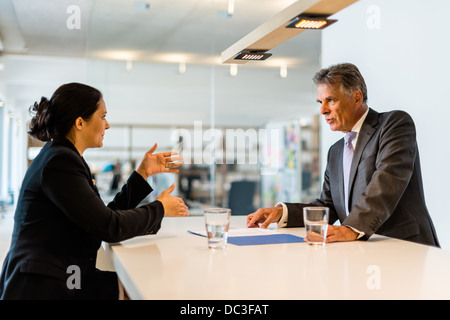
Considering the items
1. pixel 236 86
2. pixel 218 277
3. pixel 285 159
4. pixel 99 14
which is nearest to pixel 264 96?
pixel 236 86

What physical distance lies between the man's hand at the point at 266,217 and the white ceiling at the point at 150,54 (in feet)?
7.98

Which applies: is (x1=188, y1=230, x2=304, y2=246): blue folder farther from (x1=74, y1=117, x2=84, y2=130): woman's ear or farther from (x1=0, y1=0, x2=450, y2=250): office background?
(x1=0, y1=0, x2=450, y2=250): office background

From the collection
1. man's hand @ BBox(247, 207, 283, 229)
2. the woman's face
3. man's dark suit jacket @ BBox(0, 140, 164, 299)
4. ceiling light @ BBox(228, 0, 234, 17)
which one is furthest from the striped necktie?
ceiling light @ BBox(228, 0, 234, 17)

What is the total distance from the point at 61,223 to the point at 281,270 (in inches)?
28.5

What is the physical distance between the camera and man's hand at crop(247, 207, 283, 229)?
190 centimetres

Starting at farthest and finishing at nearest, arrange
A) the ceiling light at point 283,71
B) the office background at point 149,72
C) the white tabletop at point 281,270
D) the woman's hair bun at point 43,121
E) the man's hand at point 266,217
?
the ceiling light at point 283,71 < the office background at point 149,72 < the man's hand at point 266,217 < the woman's hair bun at point 43,121 < the white tabletop at point 281,270

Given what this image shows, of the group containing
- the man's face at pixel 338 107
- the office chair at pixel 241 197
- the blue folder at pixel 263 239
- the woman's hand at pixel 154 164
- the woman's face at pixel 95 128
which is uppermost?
the man's face at pixel 338 107

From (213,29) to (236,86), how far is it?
57cm

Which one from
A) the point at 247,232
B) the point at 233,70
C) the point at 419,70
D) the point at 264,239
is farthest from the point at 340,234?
the point at 233,70

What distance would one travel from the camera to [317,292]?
0.93m

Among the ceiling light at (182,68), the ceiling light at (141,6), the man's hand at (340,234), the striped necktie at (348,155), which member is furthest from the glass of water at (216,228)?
the ceiling light at (141,6)

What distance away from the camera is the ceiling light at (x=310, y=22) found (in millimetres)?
1516

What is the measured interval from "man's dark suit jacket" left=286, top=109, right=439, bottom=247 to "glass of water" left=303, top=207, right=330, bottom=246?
0.17 meters

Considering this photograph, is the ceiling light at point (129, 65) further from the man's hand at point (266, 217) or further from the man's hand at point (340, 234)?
the man's hand at point (340, 234)
